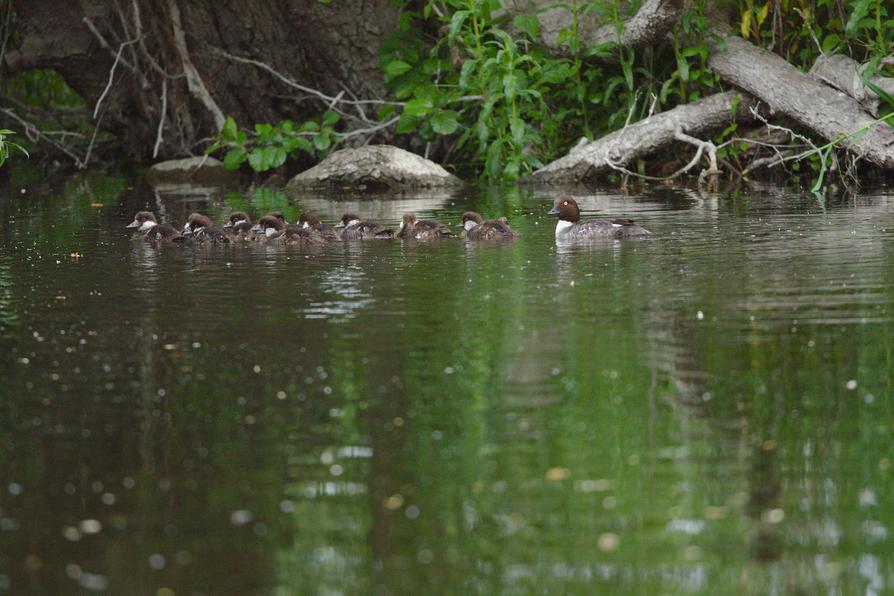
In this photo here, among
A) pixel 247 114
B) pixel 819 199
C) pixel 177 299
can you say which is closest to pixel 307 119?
pixel 247 114

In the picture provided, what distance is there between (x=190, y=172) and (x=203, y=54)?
6.49 ft

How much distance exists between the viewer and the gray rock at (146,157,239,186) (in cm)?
2525

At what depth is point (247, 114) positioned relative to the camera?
26188mm

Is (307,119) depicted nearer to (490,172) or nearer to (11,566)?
(490,172)

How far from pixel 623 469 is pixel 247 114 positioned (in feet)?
69.3

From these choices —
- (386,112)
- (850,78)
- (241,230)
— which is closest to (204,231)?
(241,230)

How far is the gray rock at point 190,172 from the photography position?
2525 cm

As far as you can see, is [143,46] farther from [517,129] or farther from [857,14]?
[857,14]

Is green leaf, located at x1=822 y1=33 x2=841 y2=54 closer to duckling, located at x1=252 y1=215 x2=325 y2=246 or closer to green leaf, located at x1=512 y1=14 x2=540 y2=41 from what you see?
green leaf, located at x1=512 y1=14 x2=540 y2=41

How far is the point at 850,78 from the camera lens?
1895 cm

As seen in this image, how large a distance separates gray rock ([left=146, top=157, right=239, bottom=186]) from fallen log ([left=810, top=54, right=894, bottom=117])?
10338mm

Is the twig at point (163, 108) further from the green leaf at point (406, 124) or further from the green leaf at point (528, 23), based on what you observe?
the green leaf at point (528, 23)

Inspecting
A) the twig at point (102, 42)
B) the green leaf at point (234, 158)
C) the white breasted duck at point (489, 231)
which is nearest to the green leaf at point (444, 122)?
the green leaf at point (234, 158)

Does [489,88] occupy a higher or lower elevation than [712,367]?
higher
